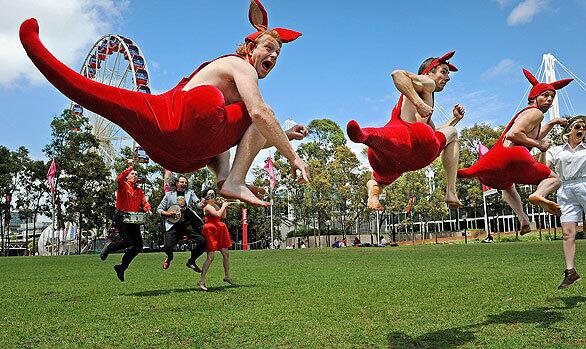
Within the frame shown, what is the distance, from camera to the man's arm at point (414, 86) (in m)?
5.41

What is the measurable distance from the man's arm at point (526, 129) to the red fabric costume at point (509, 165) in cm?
14

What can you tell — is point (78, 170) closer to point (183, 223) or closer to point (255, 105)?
point (183, 223)

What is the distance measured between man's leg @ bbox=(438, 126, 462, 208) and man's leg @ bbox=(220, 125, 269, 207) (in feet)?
8.86

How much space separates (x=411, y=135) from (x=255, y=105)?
6.83 ft

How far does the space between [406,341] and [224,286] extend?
707cm

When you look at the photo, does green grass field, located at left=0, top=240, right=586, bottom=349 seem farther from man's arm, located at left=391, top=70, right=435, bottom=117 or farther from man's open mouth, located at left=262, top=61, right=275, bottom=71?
man's open mouth, located at left=262, top=61, right=275, bottom=71

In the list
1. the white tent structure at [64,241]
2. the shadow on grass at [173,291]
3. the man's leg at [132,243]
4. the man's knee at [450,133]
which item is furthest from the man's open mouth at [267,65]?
the white tent structure at [64,241]

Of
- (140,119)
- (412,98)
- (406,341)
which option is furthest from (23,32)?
(406,341)

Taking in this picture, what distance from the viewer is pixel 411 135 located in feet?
17.6

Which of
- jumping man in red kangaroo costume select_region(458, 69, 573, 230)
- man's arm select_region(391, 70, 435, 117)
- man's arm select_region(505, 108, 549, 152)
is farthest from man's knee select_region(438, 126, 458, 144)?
man's arm select_region(505, 108, 549, 152)

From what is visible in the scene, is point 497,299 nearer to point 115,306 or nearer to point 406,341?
point 406,341

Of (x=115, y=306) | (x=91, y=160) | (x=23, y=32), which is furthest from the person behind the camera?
(x=91, y=160)

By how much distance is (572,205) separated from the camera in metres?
8.44

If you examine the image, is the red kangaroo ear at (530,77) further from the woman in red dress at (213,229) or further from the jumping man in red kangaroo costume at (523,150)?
the woman in red dress at (213,229)
